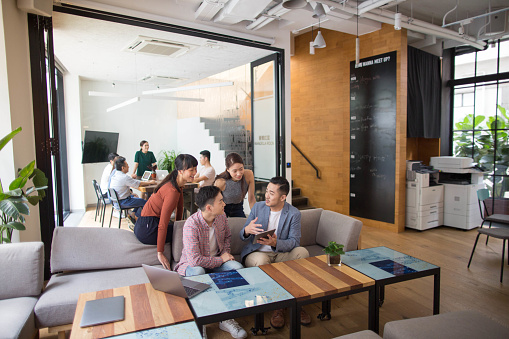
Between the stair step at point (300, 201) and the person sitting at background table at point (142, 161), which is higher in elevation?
the person sitting at background table at point (142, 161)

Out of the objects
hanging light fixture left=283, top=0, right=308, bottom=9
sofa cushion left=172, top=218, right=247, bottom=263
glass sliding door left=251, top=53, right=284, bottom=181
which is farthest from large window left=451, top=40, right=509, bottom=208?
sofa cushion left=172, top=218, right=247, bottom=263

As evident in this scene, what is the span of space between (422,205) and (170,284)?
528 centimetres

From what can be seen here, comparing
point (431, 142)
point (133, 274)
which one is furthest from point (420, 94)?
point (133, 274)

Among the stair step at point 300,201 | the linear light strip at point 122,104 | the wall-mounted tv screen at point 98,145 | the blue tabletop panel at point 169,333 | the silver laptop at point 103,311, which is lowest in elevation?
the stair step at point 300,201

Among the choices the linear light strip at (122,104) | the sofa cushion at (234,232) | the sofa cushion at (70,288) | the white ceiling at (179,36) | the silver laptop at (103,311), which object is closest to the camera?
the silver laptop at (103,311)

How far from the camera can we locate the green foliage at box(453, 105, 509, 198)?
655cm

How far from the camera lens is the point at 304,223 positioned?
384cm

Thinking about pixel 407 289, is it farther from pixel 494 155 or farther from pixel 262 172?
pixel 494 155

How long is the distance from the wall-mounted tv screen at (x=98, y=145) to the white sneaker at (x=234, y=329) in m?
4.54

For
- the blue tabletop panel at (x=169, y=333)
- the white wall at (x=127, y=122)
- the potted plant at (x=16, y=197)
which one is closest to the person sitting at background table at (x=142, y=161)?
the white wall at (x=127, y=122)

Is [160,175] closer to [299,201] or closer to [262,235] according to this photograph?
[299,201]

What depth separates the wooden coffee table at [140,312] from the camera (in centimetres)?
172

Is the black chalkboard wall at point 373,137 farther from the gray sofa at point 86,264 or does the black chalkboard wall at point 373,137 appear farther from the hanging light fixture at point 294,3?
the gray sofa at point 86,264

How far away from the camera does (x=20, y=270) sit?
8.34 feet
